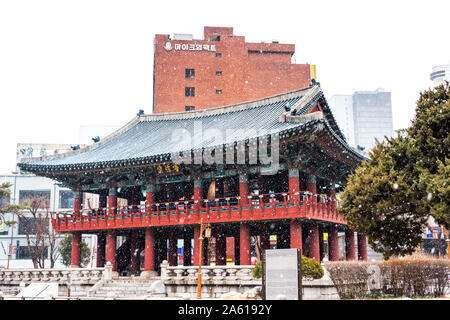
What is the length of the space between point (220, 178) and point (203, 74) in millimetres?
25377

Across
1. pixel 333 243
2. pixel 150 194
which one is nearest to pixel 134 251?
pixel 150 194

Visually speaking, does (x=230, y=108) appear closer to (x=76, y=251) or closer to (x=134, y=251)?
(x=134, y=251)

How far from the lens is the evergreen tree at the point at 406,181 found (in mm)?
16656

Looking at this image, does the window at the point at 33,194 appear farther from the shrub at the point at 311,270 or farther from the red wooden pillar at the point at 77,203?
the shrub at the point at 311,270

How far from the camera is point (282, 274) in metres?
13.0

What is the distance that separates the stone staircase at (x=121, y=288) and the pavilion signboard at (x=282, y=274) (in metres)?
11.4

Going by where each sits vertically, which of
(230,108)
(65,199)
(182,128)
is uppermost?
(230,108)

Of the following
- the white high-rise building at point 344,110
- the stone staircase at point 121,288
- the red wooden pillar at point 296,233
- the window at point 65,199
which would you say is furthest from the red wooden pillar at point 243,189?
the white high-rise building at point 344,110

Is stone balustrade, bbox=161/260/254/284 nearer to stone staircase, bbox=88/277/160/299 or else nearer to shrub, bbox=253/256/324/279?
stone staircase, bbox=88/277/160/299

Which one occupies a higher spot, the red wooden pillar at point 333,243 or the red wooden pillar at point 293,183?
the red wooden pillar at point 293,183

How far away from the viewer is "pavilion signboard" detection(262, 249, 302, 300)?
12.7 meters

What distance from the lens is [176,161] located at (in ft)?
89.2
